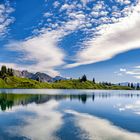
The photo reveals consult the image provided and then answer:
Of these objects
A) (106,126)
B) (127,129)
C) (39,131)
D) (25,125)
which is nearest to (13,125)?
(25,125)

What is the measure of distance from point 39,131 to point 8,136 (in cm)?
582

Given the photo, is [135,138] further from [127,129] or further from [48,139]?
[48,139]

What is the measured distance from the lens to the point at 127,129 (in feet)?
152

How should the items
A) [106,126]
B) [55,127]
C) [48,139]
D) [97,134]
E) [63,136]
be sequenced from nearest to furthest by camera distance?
[48,139], [63,136], [97,134], [55,127], [106,126]

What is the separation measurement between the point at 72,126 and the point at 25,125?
8395 millimetres

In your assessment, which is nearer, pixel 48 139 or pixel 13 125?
pixel 48 139

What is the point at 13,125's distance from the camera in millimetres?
46688

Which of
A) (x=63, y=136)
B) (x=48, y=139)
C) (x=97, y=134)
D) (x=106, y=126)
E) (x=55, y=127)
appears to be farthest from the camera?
(x=106, y=126)

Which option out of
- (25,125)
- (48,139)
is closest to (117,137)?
(48,139)

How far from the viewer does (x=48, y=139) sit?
117 feet

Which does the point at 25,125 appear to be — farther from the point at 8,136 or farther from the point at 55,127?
the point at 8,136

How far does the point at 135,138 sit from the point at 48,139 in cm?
1329

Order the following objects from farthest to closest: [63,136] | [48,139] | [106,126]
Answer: [106,126]
[63,136]
[48,139]

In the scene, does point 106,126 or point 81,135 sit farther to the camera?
point 106,126
